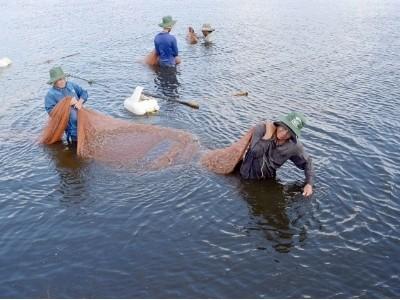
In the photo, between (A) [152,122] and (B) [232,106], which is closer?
(A) [152,122]

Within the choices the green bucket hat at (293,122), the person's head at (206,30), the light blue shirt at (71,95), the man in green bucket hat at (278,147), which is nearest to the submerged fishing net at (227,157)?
the man in green bucket hat at (278,147)

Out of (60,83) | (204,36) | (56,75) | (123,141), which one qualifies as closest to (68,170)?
(123,141)

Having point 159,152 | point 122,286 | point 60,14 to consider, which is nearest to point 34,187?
point 159,152

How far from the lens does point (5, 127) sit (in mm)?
13766

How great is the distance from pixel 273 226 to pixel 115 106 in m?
8.58

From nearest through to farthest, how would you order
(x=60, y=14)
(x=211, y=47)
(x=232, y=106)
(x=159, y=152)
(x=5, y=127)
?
1. (x=159, y=152)
2. (x=5, y=127)
3. (x=232, y=106)
4. (x=211, y=47)
5. (x=60, y=14)

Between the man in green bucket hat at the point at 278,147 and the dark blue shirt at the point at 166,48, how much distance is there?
10820 millimetres

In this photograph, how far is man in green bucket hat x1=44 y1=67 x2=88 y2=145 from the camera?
11.0 m

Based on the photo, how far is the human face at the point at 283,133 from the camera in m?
8.38

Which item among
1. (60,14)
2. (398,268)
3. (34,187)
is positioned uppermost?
(60,14)

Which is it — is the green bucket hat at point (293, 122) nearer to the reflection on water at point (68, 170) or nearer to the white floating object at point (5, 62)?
the reflection on water at point (68, 170)

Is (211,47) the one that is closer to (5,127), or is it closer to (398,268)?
(5,127)

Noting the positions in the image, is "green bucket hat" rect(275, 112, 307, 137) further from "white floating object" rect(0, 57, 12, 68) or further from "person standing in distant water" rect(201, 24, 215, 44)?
"white floating object" rect(0, 57, 12, 68)

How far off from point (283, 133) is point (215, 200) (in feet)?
7.02
